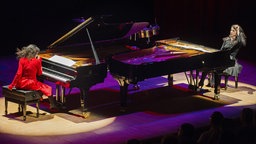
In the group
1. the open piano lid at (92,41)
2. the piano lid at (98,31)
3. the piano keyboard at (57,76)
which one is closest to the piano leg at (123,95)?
the open piano lid at (92,41)

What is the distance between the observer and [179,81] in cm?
1331

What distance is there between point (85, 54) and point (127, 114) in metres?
1.34

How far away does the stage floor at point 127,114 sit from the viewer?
9.92m

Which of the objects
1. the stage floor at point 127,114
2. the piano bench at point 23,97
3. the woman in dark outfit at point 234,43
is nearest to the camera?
the stage floor at point 127,114

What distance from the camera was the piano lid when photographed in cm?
1081

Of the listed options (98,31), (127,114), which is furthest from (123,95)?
(98,31)

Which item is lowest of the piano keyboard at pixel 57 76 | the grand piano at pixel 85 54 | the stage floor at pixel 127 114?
the stage floor at pixel 127 114

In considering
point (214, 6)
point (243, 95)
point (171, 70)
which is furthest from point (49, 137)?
point (214, 6)

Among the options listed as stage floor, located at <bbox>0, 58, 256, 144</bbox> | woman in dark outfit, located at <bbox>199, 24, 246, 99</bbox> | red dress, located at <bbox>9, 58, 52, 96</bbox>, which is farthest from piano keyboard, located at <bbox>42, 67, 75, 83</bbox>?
woman in dark outfit, located at <bbox>199, 24, 246, 99</bbox>

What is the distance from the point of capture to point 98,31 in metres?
11.4

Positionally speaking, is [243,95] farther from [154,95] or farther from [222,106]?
[154,95]

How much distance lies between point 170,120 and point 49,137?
2.13 meters

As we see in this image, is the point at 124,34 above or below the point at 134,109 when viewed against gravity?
above

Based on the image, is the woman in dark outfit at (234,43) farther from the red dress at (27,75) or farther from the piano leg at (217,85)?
the red dress at (27,75)
